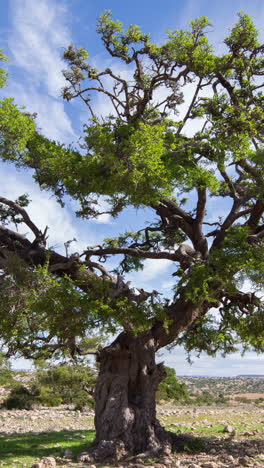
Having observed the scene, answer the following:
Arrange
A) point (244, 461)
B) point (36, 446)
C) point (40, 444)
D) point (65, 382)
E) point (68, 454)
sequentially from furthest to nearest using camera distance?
point (65, 382)
point (40, 444)
point (36, 446)
point (68, 454)
point (244, 461)

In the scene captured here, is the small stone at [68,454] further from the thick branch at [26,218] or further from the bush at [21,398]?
the bush at [21,398]

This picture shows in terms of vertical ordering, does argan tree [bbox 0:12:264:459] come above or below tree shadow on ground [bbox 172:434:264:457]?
above

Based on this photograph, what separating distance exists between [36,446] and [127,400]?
3605 millimetres

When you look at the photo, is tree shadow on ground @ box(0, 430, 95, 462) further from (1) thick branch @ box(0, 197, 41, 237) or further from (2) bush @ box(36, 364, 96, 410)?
(2) bush @ box(36, 364, 96, 410)

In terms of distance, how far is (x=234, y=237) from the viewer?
34.1 ft

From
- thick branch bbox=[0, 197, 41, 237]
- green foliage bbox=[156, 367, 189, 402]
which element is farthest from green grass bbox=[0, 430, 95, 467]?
green foliage bbox=[156, 367, 189, 402]

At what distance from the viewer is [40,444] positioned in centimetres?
1295

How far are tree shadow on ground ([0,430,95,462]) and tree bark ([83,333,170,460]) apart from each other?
113cm

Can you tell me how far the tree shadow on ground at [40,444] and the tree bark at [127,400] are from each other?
1.13 metres

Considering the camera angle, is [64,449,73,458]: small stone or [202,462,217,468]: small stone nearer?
[202,462,217,468]: small stone

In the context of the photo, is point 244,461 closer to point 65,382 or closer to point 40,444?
point 40,444

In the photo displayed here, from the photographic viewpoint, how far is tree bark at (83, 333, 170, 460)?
1048 cm

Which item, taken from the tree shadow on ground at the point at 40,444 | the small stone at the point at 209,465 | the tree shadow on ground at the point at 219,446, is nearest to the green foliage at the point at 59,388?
the tree shadow on ground at the point at 40,444

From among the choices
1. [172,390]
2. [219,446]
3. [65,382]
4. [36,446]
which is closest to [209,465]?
[219,446]
